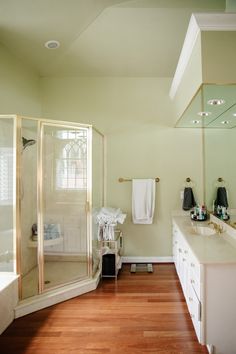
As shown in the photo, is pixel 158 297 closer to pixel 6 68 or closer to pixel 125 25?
pixel 125 25

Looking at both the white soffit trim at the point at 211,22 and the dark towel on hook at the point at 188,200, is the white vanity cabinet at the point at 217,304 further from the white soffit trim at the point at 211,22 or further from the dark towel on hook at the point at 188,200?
the white soffit trim at the point at 211,22

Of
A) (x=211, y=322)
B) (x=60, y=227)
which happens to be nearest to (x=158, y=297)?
(x=211, y=322)

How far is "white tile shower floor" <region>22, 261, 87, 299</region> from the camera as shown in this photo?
2459 mm

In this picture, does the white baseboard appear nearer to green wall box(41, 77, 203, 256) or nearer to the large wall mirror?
green wall box(41, 77, 203, 256)

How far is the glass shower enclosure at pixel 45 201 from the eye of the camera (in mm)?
2326

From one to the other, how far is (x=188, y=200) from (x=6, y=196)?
8.16 ft

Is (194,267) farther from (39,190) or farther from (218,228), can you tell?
(39,190)

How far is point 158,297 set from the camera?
251 centimetres

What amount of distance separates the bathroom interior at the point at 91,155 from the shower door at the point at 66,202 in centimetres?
1

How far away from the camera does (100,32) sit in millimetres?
2539

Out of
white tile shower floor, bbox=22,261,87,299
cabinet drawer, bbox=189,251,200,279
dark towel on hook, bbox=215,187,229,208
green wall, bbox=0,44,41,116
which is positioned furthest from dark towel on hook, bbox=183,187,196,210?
green wall, bbox=0,44,41,116

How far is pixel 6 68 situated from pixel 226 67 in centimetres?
253

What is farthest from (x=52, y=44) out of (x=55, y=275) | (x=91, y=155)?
(x=55, y=275)

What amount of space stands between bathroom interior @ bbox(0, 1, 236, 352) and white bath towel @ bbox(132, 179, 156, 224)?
0.13 meters
